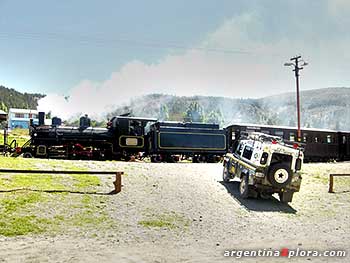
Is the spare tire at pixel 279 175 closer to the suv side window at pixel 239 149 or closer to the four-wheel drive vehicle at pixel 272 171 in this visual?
the four-wheel drive vehicle at pixel 272 171

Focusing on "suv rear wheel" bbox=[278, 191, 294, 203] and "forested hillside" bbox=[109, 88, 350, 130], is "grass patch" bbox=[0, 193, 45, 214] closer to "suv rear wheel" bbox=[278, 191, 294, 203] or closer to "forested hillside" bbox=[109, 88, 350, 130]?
"suv rear wheel" bbox=[278, 191, 294, 203]

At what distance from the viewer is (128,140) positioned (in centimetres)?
2467

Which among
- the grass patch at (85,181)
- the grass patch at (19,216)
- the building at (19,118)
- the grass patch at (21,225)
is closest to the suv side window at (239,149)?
the grass patch at (85,181)

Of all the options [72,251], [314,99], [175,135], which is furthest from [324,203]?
[314,99]

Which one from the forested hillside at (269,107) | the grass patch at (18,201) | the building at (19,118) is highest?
the forested hillside at (269,107)

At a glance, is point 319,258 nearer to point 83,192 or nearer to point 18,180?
point 83,192

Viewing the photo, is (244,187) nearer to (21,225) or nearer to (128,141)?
(21,225)

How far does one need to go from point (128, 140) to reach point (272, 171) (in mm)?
12993

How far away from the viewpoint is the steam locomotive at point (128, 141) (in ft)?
76.5

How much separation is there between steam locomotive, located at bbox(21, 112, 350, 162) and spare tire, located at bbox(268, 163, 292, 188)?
8538 mm

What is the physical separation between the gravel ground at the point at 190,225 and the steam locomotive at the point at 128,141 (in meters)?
7.11

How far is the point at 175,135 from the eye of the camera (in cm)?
2555

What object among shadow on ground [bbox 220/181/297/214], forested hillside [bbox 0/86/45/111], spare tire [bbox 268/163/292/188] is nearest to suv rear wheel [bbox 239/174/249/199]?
shadow on ground [bbox 220/181/297/214]

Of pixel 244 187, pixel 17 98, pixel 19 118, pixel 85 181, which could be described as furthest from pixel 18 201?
pixel 17 98
